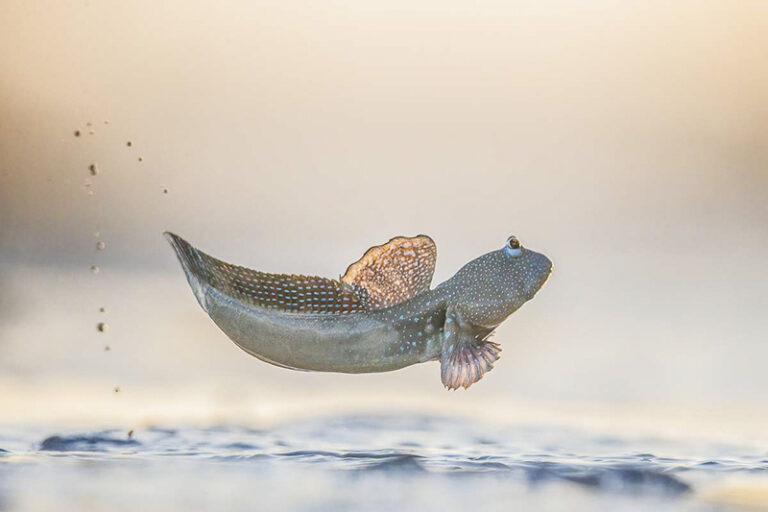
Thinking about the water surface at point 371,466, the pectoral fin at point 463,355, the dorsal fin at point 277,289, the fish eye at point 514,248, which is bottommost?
the water surface at point 371,466

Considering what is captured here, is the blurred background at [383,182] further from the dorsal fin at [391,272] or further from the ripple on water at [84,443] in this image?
the dorsal fin at [391,272]

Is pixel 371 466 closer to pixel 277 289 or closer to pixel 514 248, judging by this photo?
pixel 277 289

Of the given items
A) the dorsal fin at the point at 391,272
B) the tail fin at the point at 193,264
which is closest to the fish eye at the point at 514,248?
the dorsal fin at the point at 391,272

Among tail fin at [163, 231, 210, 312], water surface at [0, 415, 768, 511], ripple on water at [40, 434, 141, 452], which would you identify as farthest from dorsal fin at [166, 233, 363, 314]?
ripple on water at [40, 434, 141, 452]

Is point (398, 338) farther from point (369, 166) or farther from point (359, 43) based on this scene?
point (359, 43)

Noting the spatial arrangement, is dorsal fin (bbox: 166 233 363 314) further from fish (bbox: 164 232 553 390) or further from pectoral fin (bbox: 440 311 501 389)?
pectoral fin (bbox: 440 311 501 389)

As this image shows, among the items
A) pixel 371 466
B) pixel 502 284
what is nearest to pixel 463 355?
pixel 502 284
